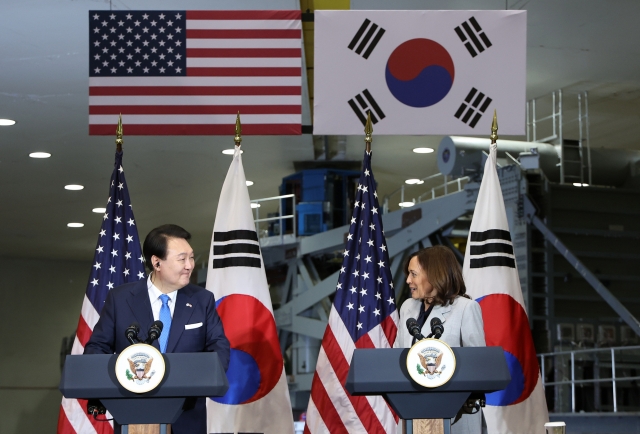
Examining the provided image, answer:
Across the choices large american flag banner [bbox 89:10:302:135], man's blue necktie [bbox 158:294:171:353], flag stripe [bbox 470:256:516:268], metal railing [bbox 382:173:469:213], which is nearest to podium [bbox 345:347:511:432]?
man's blue necktie [bbox 158:294:171:353]

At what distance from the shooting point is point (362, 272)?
219 inches

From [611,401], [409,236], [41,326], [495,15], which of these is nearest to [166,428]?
[495,15]

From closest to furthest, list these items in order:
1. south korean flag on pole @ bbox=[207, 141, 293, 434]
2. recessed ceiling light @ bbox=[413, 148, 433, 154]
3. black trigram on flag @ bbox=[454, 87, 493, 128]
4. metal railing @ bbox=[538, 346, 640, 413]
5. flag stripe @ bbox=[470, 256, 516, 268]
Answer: south korean flag on pole @ bbox=[207, 141, 293, 434] < flag stripe @ bbox=[470, 256, 516, 268] < black trigram on flag @ bbox=[454, 87, 493, 128] < metal railing @ bbox=[538, 346, 640, 413] < recessed ceiling light @ bbox=[413, 148, 433, 154]

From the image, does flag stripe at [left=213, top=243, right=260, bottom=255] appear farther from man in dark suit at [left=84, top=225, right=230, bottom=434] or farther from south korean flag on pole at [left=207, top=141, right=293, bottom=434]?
man in dark suit at [left=84, top=225, right=230, bottom=434]

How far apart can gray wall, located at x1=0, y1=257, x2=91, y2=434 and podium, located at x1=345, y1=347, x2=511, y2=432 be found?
75.0 ft

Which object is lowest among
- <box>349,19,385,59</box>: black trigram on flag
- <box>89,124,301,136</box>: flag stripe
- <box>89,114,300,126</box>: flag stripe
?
<box>89,124,301,136</box>: flag stripe

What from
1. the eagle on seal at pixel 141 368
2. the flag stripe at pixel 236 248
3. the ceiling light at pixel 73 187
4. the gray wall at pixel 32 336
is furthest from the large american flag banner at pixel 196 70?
the gray wall at pixel 32 336

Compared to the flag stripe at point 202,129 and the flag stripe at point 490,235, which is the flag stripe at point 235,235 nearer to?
the flag stripe at point 202,129

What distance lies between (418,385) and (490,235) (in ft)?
8.39

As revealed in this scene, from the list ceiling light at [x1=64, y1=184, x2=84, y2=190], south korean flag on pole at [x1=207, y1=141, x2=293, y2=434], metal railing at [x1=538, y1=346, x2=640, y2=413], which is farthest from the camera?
ceiling light at [x1=64, y1=184, x2=84, y2=190]

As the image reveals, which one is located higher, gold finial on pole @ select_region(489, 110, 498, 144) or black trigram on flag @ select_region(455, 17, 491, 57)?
black trigram on flag @ select_region(455, 17, 491, 57)

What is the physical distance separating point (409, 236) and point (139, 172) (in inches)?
188

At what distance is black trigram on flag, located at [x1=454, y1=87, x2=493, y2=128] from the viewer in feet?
19.0

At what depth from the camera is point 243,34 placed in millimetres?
5922
